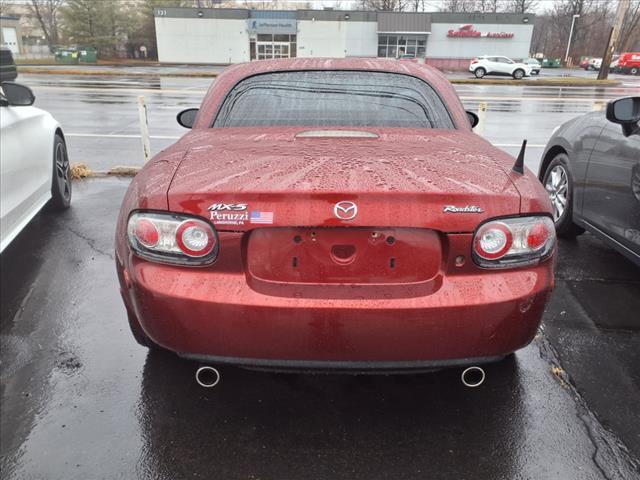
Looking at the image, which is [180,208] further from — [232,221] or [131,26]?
[131,26]

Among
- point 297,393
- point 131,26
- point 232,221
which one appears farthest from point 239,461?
point 131,26

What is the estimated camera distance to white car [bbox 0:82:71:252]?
12.5 feet

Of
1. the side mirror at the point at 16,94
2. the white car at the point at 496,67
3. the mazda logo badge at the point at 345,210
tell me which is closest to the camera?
the mazda logo badge at the point at 345,210

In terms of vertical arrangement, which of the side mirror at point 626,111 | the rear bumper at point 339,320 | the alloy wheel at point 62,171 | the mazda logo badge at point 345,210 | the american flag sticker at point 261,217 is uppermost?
the side mirror at point 626,111

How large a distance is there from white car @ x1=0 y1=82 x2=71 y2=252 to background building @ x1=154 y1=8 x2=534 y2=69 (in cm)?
4613

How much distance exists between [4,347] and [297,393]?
179 centimetres

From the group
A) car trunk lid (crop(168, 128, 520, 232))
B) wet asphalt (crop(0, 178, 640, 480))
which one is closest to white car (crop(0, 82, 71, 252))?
wet asphalt (crop(0, 178, 640, 480))

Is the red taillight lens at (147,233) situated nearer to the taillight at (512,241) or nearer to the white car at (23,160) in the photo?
the taillight at (512,241)

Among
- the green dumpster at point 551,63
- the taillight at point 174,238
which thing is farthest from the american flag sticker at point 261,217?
the green dumpster at point 551,63

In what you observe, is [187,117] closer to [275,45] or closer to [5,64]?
[5,64]

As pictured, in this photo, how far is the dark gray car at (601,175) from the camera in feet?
11.5

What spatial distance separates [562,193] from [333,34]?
48.3 meters

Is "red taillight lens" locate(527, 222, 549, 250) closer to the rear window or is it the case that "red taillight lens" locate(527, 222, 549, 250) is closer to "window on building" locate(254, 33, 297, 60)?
the rear window

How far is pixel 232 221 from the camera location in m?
1.99
